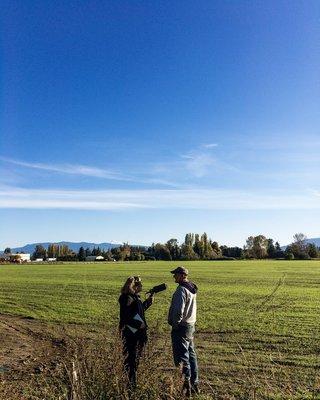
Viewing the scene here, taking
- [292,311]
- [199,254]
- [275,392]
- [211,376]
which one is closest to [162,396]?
[275,392]

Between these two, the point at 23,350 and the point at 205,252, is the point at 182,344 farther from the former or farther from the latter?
the point at 205,252

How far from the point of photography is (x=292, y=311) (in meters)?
21.5

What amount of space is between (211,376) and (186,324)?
7.49 ft

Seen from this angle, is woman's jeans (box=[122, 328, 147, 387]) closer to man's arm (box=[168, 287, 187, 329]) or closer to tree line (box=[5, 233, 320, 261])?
man's arm (box=[168, 287, 187, 329])

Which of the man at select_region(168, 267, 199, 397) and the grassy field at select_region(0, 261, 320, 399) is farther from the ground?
the man at select_region(168, 267, 199, 397)

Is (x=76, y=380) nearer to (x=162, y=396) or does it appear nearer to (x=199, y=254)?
(x=162, y=396)

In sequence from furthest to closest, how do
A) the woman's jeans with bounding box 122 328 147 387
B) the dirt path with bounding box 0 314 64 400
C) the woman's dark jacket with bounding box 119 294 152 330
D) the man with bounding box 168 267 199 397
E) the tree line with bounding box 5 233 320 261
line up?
the tree line with bounding box 5 233 320 261 < the dirt path with bounding box 0 314 64 400 < the man with bounding box 168 267 199 397 < the woman's dark jacket with bounding box 119 294 152 330 < the woman's jeans with bounding box 122 328 147 387

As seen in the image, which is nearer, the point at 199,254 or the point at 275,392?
the point at 275,392

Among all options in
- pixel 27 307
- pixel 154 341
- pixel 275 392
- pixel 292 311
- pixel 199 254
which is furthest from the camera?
pixel 199 254

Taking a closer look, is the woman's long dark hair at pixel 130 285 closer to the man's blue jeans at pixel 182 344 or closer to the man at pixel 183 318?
the man at pixel 183 318

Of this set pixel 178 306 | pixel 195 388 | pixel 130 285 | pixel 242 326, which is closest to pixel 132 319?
pixel 130 285

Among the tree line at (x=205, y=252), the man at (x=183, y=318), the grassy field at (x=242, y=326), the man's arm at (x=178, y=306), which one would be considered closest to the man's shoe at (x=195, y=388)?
the man at (x=183, y=318)

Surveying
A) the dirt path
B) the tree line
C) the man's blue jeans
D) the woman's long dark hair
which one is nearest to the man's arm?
the man's blue jeans

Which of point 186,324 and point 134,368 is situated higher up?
point 186,324
